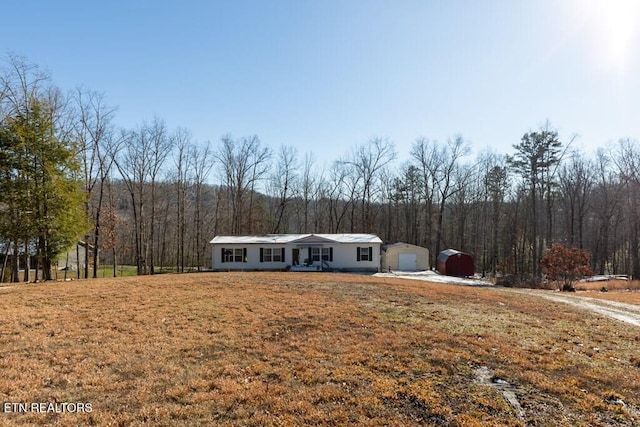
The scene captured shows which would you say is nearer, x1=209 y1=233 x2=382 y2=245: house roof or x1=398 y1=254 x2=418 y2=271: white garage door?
x1=209 y1=233 x2=382 y2=245: house roof

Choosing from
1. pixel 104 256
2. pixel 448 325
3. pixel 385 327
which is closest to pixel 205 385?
pixel 385 327

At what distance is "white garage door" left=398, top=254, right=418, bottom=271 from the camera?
1174 inches

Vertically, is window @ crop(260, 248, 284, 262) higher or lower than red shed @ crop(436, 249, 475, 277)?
higher

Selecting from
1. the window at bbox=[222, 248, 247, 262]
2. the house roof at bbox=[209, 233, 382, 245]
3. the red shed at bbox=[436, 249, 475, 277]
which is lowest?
the red shed at bbox=[436, 249, 475, 277]

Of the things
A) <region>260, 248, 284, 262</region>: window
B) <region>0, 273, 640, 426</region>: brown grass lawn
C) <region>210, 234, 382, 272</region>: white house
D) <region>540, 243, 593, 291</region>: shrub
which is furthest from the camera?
<region>260, 248, 284, 262</region>: window

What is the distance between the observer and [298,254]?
27.5 meters

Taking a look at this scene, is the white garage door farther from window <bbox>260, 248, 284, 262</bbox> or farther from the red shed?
window <bbox>260, 248, 284, 262</bbox>

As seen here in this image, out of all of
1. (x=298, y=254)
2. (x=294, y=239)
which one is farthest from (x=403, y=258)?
(x=294, y=239)

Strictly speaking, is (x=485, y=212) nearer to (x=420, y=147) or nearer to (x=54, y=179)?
(x=420, y=147)

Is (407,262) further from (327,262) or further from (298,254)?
(298,254)

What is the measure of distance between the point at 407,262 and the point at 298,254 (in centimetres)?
927

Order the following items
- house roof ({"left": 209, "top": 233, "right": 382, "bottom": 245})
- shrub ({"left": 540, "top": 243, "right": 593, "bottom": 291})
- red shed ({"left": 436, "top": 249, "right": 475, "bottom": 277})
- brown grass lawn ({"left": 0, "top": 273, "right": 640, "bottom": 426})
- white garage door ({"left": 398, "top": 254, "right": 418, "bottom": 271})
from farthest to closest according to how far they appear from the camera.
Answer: white garage door ({"left": 398, "top": 254, "right": 418, "bottom": 271})
red shed ({"left": 436, "top": 249, "right": 475, "bottom": 277})
house roof ({"left": 209, "top": 233, "right": 382, "bottom": 245})
shrub ({"left": 540, "top": 243, "right": 593, "bottom": 291})
brown grass lawn ({"left": 0, "top": 273, "right": 640, "bottom": 426})

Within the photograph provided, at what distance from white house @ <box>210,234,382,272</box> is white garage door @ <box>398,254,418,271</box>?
3.27 metres

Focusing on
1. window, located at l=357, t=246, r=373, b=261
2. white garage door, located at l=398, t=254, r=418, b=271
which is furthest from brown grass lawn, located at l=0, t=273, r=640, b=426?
white garage door, located at l=398, t=254, r=418, b=271
